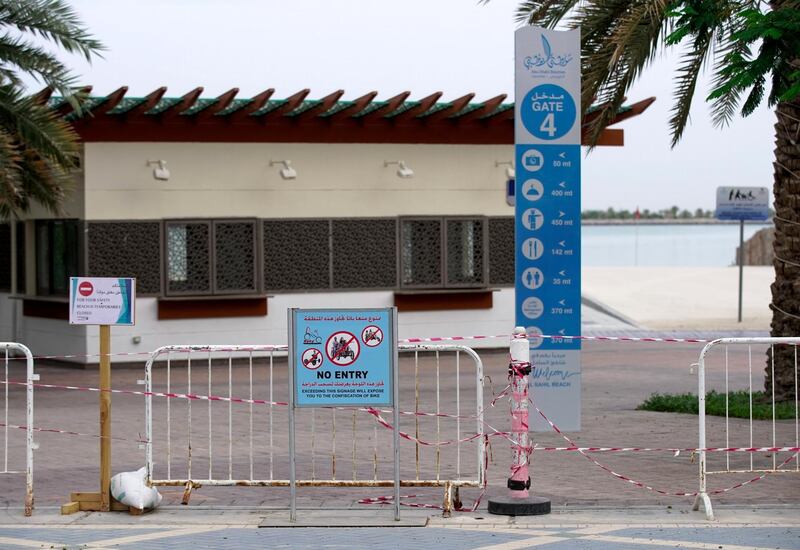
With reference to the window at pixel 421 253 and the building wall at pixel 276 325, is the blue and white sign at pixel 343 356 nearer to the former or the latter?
the building wall at pixel 276 325

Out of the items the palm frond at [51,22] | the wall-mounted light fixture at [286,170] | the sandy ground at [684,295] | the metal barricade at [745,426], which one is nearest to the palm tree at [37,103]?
the palm frond at [51,22]

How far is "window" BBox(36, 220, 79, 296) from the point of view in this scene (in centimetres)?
2306

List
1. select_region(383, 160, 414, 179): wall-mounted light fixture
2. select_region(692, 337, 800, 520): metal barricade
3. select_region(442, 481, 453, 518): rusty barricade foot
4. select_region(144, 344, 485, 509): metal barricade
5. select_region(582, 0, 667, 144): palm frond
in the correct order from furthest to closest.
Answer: select_region(383, 160, 414, 179): wall-mounted light fixture → select_region(582, 0, 667, 144): palm frond → select_region(144, 344, 485, 509): metal barricade → select_region(692, 337, 800, 520): metal barricade → select_region(442, 481, 453, 518): rusty barricade foot

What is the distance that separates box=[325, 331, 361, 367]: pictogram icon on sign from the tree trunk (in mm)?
7235

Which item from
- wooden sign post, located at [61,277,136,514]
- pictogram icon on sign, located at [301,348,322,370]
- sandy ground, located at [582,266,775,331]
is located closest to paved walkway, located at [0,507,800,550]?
wooden sign post, located at [61,277,136,514]

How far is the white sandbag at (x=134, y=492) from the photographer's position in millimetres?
10039

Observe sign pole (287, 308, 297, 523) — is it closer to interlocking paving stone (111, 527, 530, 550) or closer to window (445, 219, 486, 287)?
interlocking paving stone (111, 527, 530, 550)

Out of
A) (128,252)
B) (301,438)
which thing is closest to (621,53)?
(301,438)

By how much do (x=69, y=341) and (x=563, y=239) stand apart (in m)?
11.6

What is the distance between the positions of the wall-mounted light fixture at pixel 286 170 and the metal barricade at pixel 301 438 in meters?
4.32

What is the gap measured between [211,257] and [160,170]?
1.60 metres

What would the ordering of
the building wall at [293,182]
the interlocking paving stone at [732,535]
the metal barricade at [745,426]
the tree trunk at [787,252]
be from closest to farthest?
the interlocking paving stone at [732,535], the metal barricade at [745,426], the tree trunk at [787,252], the building wall at [293,182]

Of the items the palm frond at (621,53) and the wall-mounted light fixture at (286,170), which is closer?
the palm frond at (621,53)

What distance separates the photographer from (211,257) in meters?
23.2
